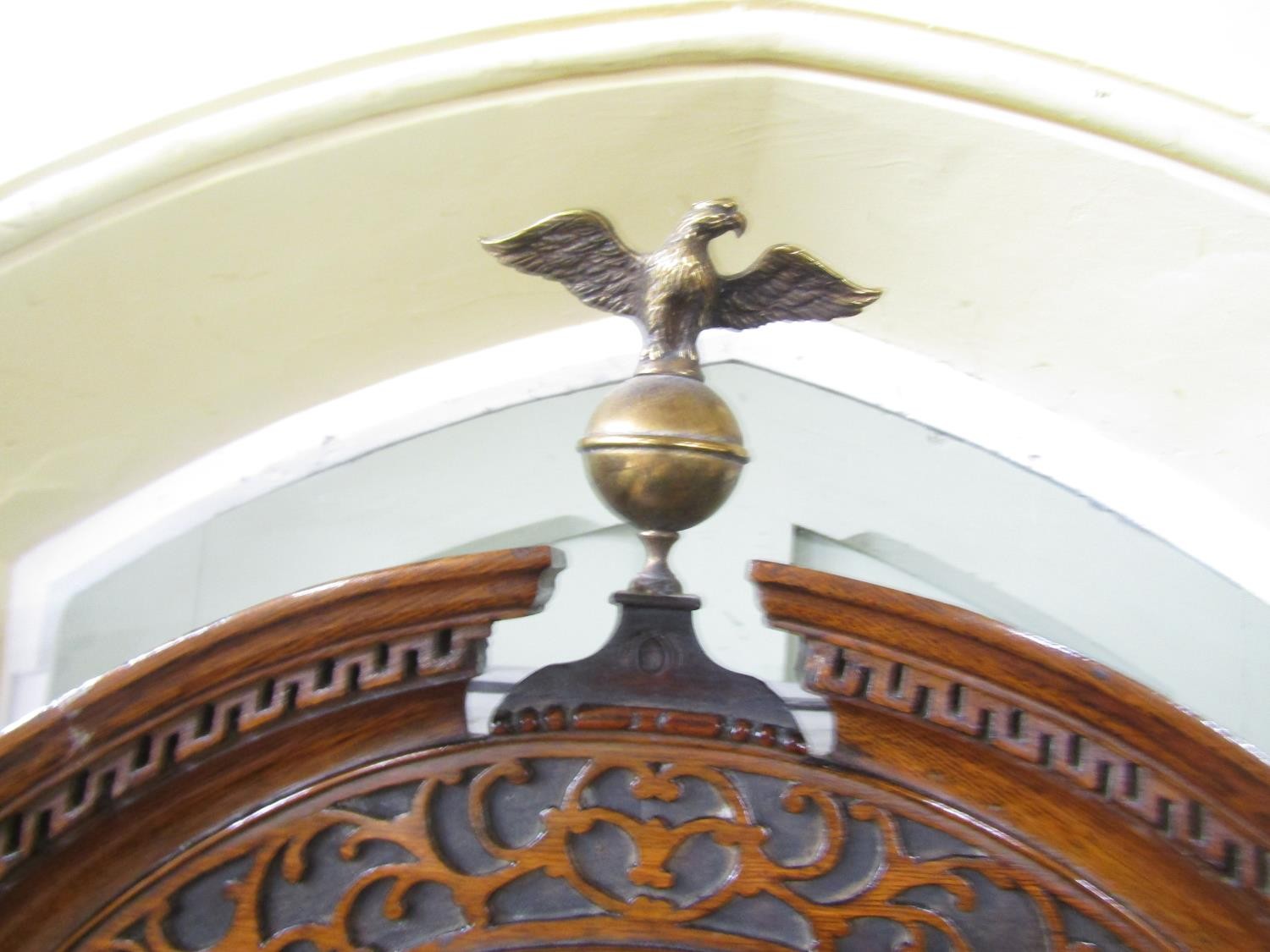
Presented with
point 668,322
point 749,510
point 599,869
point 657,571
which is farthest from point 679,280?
point 749,510

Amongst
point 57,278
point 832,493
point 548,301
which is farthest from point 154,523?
point 832,493

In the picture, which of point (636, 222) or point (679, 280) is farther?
point (636, 222)

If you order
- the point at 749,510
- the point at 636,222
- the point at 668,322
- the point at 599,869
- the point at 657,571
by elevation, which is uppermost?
the point at 636,222

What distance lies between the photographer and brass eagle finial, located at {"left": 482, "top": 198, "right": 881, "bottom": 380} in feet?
1.86

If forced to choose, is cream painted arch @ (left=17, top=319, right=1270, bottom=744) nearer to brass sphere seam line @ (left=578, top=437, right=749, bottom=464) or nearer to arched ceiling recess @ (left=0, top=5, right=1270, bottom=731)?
arched ceiling recess @ (left=0, top=5, right=1270, bottom=731)

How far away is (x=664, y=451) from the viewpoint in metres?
0.52

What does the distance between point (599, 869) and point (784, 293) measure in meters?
0.29

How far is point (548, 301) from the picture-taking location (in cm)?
125

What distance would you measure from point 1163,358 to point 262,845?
3.07 feet

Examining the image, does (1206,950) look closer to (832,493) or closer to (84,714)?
(84,714)

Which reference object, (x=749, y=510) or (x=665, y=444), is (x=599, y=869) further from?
(x=749, y=510)

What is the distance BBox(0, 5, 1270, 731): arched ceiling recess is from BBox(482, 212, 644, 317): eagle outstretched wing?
1.58 feet

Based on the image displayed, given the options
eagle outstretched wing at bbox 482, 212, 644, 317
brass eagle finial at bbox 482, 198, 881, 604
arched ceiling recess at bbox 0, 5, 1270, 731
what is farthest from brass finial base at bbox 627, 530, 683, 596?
arched ceiling recess at bbox 0, 5, 1270, 731

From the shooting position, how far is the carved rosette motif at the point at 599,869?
0.51 m
